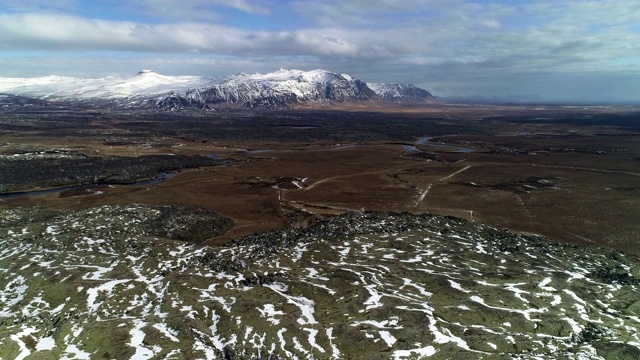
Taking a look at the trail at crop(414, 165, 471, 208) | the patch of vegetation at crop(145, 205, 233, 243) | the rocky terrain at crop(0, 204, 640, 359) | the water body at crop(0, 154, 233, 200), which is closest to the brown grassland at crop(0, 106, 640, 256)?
the trail at crop(414, 165, 471, 208)

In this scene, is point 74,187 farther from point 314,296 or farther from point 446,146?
point 446,146

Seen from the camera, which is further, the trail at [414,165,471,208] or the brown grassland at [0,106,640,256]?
the trail at [414,165,471,208]

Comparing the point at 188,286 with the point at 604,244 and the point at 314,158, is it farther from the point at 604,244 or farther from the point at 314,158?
the point at 314,158

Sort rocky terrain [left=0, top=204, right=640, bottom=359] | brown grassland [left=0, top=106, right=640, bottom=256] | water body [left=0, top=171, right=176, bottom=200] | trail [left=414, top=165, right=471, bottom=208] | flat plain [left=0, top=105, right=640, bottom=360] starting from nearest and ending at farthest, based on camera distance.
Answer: rocky terrain [left=0, top=204, right=640, bottom=359], flat plain [left=0, top=105, right=640, bottom=360], brown grassland [left=0, top=106, right=640, bottom=256], trail [left=414, top=165, right=471, bottom=208], water body [left=0, top=171, right=176, bottom=200]

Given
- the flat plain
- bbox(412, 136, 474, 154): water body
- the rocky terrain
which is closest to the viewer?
the rocky terrain

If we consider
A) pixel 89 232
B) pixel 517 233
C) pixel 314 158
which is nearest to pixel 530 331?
pixel 517 233

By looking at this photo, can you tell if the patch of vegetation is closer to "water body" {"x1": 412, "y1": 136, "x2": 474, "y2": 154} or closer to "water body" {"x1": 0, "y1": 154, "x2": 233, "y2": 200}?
"water body" {"x1": 0, "y1": 154, "x2": 233, "y2": 200}

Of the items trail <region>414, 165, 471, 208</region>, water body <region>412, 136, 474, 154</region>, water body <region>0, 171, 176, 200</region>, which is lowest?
water body <region>0, 171, 176, 200</region>

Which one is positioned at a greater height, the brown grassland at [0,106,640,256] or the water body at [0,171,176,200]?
the brown grassland at [0,106,640,256]

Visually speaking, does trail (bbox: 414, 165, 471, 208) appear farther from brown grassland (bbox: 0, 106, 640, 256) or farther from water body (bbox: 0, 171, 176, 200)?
water body (bbox: 0, 171, 176, 200)
